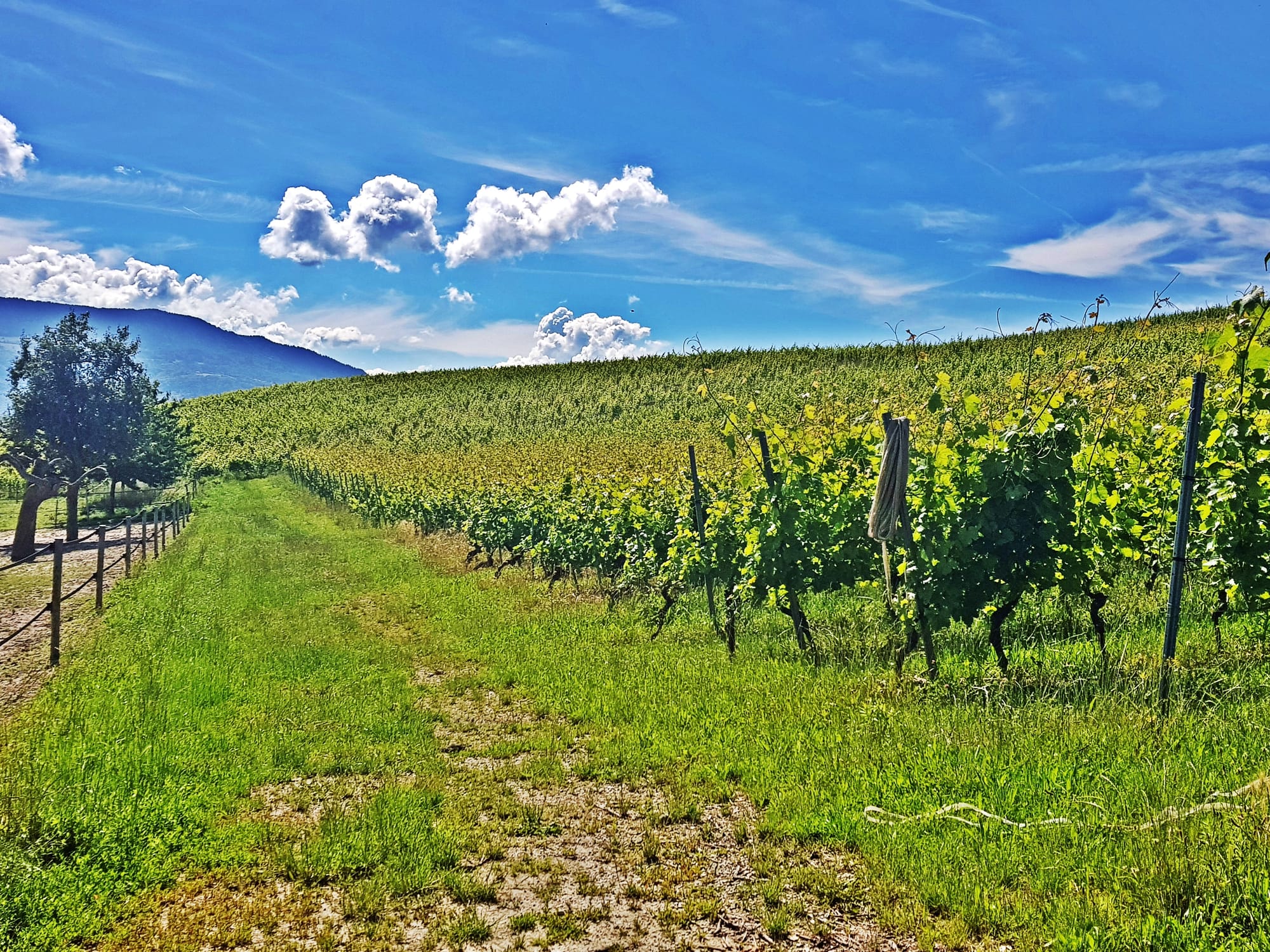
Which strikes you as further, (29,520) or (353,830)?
(29,520)

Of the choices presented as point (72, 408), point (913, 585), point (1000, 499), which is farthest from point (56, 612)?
point (72, 408)

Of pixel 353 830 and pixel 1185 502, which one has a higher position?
pixel 1185 502

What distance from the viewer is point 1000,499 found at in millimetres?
6609

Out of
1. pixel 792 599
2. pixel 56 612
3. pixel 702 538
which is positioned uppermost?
pixel 702 538

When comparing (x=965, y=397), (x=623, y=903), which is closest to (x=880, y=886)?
(x=623, y=903)

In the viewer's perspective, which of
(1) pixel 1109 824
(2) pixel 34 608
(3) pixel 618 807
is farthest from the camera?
(2) pixel 34 608

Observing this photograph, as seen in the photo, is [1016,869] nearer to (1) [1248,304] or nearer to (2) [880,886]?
(2) [880,886]

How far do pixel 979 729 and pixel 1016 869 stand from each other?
166cm

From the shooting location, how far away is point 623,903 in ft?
13.4

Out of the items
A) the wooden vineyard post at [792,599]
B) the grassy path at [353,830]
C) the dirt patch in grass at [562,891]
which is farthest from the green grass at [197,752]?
the wooden vineyard post at [792,599]

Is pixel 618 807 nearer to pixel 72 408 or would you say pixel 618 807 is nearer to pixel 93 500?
pixel 72 408

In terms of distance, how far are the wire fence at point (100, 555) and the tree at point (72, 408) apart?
7.98 feet

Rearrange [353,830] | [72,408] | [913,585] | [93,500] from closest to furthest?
1. [353,830]
2. [913,585]
3. [72,408]
4. [93,500]

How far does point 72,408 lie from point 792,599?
27168 millimetres
